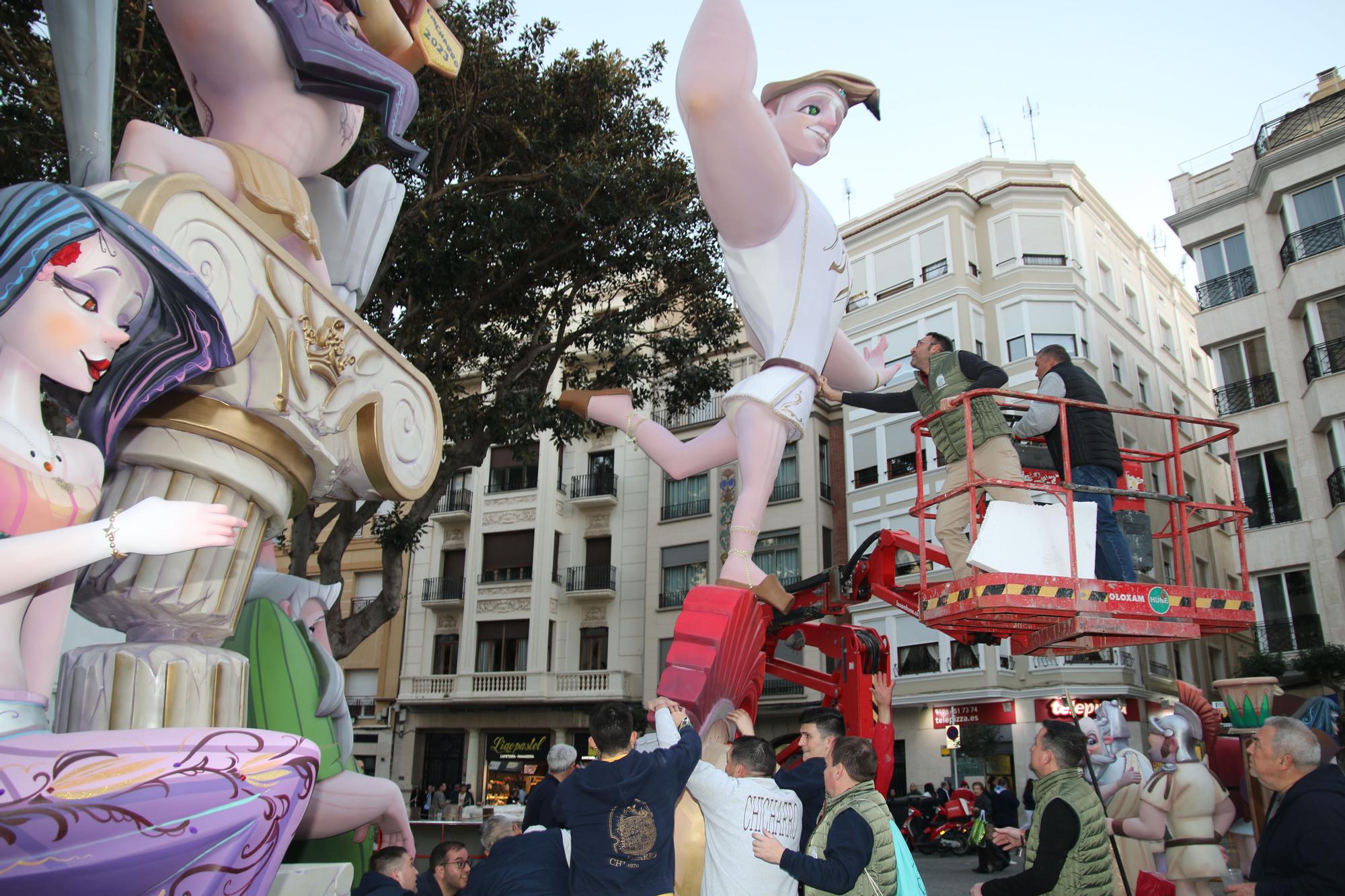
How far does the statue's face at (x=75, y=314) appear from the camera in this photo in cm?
258

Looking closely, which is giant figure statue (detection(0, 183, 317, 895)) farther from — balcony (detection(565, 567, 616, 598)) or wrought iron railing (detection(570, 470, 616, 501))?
wrought iron railing (detection(570, 470, 616, 501))

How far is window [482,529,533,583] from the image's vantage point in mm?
27422

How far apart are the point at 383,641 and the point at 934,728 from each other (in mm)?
14788

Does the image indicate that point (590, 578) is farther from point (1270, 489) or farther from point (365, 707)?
point (1270, 489)

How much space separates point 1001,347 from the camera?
23781 millimetres

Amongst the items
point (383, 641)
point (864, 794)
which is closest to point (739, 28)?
point (864, 794)

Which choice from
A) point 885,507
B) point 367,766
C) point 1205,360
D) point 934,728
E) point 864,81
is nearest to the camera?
point 864,81

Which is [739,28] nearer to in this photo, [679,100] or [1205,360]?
[679,100]

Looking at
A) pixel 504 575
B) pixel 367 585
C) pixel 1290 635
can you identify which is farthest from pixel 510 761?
pixel 1290 635

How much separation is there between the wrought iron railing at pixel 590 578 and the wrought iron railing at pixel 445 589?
9.57ft

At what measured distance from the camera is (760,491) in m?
5.44

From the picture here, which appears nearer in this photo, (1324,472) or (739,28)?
(739,28)

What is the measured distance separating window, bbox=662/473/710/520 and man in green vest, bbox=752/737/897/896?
885 inches

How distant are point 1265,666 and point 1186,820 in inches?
477
